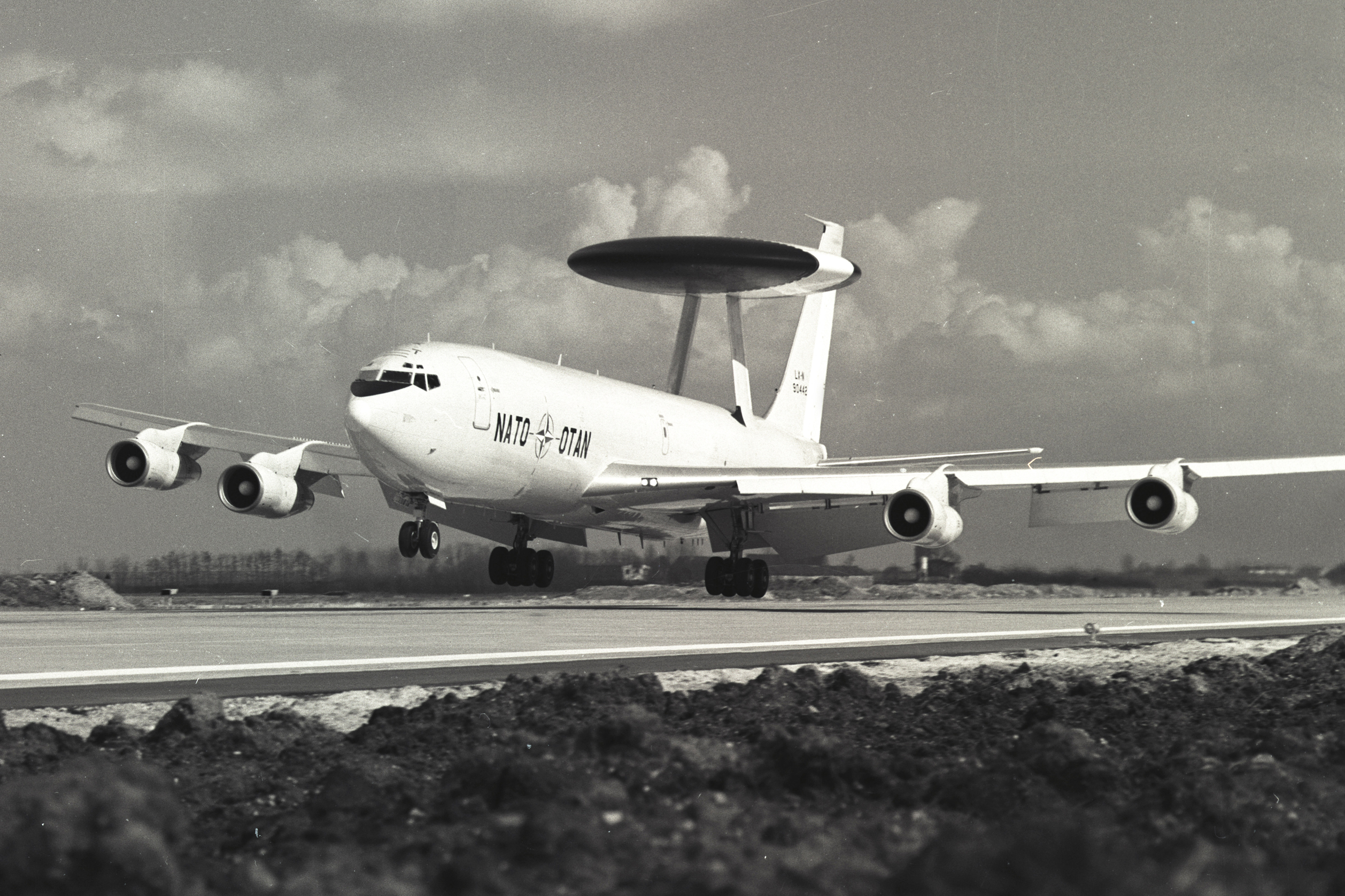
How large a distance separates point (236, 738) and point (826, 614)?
2458 centimetres

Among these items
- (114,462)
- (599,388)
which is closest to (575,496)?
(599,388)

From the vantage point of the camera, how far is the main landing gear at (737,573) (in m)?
42.6

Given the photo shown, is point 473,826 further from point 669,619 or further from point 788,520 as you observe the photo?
point 788,520

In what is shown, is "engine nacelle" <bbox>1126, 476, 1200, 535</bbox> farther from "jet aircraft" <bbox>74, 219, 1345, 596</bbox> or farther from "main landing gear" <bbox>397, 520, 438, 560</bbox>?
"main landing gear" <bbox>397, 520, 438, 560</bbox>

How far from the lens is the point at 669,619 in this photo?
96.0 ft

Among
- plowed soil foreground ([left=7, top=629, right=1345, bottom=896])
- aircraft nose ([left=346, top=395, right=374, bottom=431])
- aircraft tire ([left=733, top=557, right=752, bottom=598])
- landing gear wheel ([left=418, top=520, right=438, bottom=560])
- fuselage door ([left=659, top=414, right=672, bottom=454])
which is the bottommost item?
plowed soil foreground ([left=7, top=629, right=1345, bottom=896])

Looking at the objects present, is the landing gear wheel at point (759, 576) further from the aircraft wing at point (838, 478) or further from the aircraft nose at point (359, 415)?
the aircraft nose at point (359, 415)

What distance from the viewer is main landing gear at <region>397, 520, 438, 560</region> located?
101ft

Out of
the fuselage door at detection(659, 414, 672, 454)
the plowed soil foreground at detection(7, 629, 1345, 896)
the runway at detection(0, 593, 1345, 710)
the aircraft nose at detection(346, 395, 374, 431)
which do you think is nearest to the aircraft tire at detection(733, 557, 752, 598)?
the fuselage door at detection(659, 414, 672, 454)

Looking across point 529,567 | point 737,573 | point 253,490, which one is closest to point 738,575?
point 737,573

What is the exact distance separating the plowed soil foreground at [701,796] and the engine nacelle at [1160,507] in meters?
22.3

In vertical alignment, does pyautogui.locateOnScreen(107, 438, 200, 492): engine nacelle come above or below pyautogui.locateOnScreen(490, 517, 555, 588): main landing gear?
above

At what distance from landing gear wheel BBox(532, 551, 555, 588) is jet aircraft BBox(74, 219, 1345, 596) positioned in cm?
5

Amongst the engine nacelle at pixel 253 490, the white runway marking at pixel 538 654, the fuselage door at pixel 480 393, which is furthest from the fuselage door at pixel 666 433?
the white runway marking at pixel 538 654
